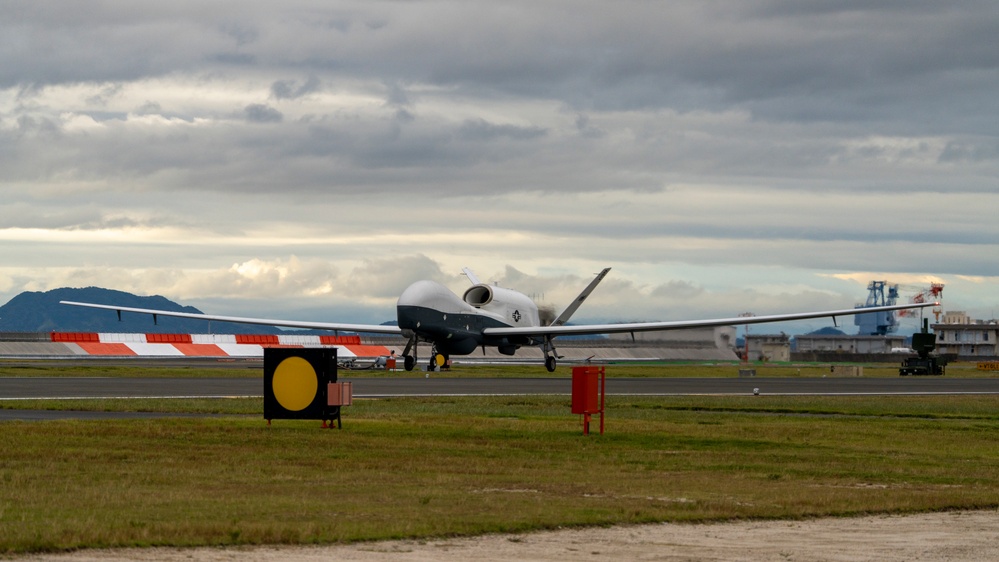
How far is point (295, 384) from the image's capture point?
24812 millimetres

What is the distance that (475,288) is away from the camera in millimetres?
69188

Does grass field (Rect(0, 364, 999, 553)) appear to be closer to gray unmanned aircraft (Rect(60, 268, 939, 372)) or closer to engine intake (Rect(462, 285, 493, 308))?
gray unmanned aircraft (Rect(60, 268, 939, 372))

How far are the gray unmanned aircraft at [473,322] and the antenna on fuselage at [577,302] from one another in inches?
2.2

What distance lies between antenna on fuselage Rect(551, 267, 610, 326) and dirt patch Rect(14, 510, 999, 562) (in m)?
61.0

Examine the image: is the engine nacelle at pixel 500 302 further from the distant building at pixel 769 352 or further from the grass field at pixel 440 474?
the distant building at pixel 769 352

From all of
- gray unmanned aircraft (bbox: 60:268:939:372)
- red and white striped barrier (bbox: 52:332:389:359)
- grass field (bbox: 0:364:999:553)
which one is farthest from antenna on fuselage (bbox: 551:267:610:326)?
grass field (bbox: 0:364:999:553)

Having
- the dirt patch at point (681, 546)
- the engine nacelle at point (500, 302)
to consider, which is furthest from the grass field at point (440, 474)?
the engine nacelle at point (500, 302)

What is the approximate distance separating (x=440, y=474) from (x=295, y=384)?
8039 millimetres

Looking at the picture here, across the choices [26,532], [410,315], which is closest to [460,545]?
[26,532]

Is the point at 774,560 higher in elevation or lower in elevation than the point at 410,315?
lower

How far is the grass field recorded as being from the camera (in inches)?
494

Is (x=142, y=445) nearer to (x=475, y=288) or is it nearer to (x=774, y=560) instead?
(x=774, y=560)

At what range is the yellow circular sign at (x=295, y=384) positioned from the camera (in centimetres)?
2472

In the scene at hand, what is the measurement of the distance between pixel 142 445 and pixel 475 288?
48880 mm
